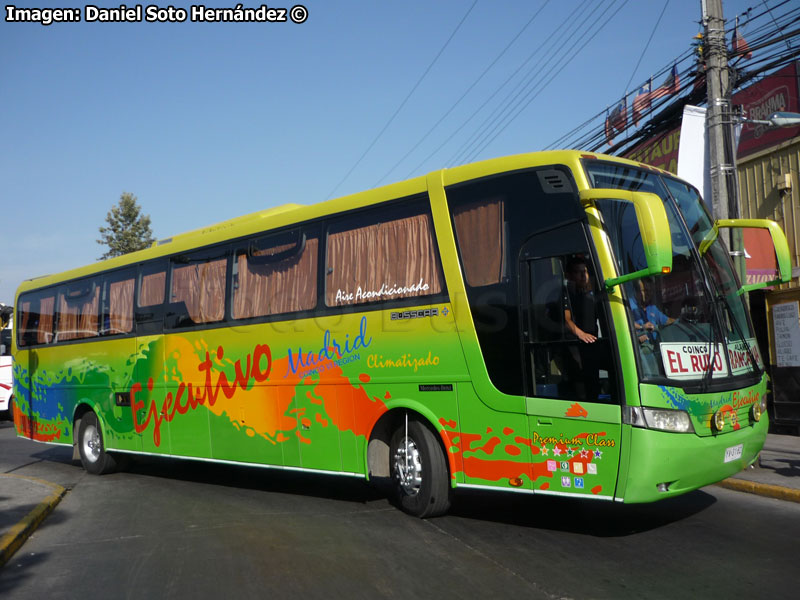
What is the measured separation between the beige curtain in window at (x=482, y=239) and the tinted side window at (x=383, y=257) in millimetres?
359

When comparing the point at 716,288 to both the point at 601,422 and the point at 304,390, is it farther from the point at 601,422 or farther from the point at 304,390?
the point at 304,390

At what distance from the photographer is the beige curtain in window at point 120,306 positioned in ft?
40.8

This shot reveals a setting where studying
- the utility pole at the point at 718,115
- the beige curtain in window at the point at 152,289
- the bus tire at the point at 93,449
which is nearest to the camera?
the utility pole at the point at 718,115

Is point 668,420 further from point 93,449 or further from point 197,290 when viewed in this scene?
point 93,449

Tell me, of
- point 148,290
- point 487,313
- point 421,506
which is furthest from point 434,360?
point 148,290

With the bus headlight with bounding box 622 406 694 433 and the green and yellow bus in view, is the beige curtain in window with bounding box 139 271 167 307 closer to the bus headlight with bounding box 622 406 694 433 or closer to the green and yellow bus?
the green and yellow bus

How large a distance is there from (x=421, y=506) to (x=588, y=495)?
78.8 inches

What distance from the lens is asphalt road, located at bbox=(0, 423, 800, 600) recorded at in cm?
558

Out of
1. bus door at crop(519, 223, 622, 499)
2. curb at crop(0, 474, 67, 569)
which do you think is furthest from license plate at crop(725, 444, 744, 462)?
curb at crop(0, 474, 67, 569)

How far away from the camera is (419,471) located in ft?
26.4

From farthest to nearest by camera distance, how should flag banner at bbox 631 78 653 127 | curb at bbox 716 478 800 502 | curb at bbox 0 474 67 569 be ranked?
flag banner at bbox 631 78 653 127 < curb at bbox 716 478 800 502 < curb at bbox 0 474 67 569

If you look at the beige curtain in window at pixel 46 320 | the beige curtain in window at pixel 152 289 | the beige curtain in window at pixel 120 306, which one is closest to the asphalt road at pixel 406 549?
the beige curtain in window at pixel 152 289

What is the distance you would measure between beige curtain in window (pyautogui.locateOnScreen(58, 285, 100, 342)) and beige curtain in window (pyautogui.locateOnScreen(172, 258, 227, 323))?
2.52 m

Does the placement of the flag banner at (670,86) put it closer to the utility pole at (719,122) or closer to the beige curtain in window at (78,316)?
the utility pole at (719,122)
